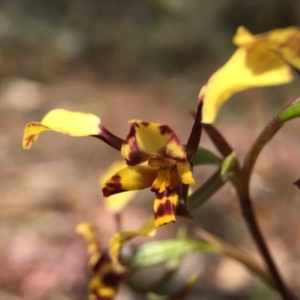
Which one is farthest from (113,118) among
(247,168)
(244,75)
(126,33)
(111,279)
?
(244,75)

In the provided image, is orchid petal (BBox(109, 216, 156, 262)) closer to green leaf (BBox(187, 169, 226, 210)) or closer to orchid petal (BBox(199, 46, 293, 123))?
green leaf (BBox(187, 169, 226, 210))

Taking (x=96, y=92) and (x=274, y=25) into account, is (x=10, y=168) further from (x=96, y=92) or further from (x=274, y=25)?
(x=274, y=25)

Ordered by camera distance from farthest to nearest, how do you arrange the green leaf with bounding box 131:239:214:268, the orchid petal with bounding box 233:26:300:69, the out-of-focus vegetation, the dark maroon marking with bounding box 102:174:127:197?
the out-of-focus vegetation, the green leaf with bounding box 131:239:214:268, the dark maroon marking with bounding box 102:174:127:197, the orchid petal with bounding box 233:26:300:69

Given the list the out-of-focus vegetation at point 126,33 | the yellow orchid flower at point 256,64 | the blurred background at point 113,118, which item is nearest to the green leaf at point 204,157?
the yellow orchid flower at point 256,64

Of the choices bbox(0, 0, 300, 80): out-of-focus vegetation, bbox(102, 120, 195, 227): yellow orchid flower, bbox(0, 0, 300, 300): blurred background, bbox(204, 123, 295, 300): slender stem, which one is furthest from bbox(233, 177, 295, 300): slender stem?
bbox(0, 0, 300, 80): out-of-focus vegetation

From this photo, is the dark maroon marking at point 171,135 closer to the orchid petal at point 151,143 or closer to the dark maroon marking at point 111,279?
the orchid petal at point 151,143

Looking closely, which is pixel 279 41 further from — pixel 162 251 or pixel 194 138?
pixel 162 251
